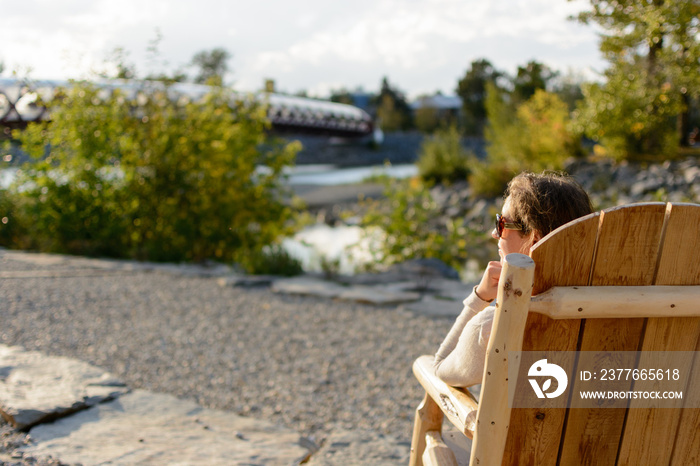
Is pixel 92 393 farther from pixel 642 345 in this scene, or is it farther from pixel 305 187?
pixel 305 187

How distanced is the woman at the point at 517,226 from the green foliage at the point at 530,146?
11634mm

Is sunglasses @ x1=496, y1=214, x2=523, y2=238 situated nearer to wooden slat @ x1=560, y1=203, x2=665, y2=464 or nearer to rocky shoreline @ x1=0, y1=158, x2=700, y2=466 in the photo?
wooden slat @ x1=560, y1=203, x2=665, y2=464

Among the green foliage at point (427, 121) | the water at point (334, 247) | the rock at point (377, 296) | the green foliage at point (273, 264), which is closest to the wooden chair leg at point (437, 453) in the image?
the rock at point (377, 296)

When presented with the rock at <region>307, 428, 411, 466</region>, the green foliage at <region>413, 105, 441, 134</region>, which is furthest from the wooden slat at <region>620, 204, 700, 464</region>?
the green foliage at <region>413, 105, 441, 134</region>

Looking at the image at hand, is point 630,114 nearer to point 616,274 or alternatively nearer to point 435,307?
point 435,307

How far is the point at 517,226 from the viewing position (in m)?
1.36

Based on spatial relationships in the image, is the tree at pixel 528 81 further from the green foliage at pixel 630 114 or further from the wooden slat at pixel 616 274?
the wooden slat at pixel 616 274

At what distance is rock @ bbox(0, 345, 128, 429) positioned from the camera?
2371 mm

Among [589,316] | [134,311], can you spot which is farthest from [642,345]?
[134,311]

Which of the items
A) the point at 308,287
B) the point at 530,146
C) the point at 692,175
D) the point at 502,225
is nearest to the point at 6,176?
the point at 308,287

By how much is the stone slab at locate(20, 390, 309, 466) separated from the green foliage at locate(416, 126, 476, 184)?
13.6m

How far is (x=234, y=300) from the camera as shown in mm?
5293

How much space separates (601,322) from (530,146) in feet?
41.8

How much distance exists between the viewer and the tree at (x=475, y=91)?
126 feet
